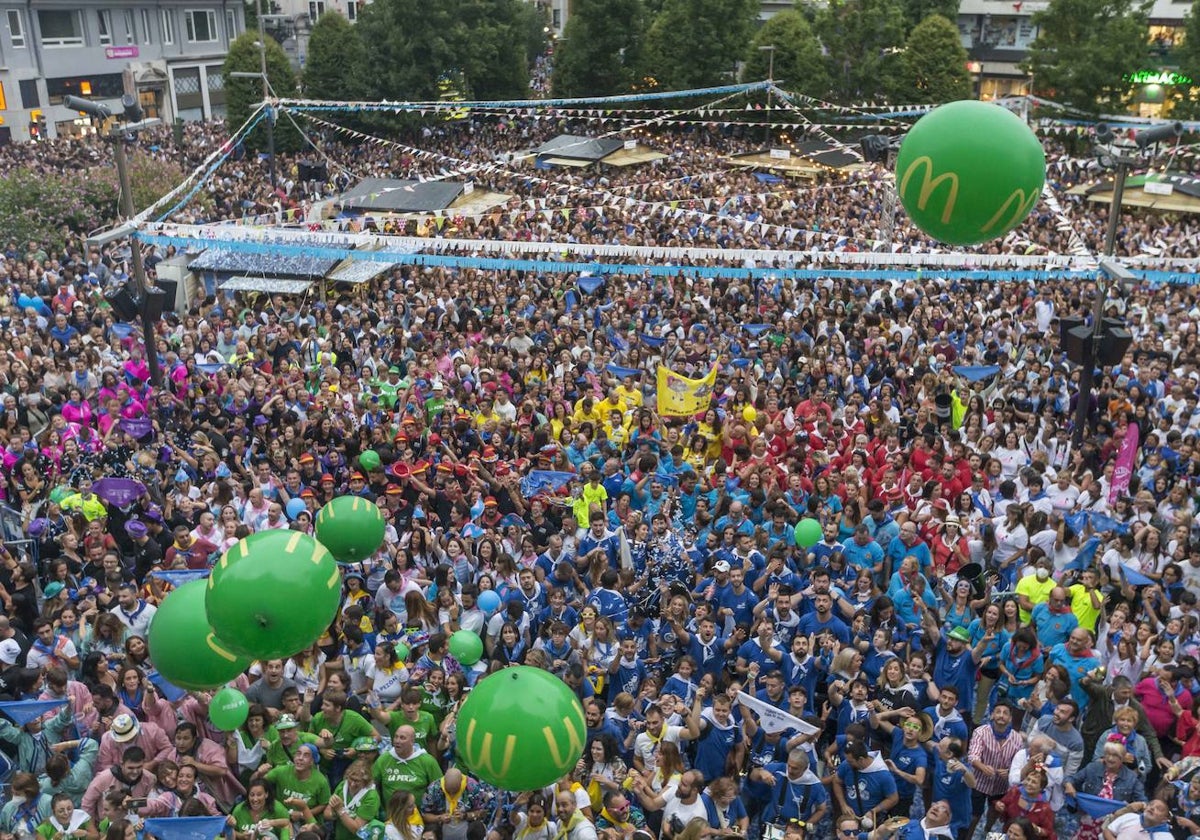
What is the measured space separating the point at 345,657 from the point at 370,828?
156 centimetres

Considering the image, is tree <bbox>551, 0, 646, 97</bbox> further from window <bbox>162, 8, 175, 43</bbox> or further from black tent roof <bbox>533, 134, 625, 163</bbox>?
window <bbox>162, 8, 175, 43</bbox>

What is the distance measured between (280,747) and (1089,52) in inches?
1460

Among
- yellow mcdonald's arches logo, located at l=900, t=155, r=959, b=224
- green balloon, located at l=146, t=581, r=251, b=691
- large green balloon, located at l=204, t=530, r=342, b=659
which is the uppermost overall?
yellow mcdonald's arches logo, located at l=900, t=155, r=959, b=224

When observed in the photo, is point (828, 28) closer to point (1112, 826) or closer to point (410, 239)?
point (410, 239)

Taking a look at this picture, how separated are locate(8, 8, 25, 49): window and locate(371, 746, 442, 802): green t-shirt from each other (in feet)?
143

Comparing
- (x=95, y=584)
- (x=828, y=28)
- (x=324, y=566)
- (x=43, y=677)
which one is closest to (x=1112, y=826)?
(x=324, y=566)

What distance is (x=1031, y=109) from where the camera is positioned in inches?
1441

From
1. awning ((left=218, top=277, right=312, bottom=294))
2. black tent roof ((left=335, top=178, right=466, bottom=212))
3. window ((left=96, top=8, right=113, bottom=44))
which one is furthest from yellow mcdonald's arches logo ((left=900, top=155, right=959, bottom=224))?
window ((left=96, top=8, right=113, bottom=44))

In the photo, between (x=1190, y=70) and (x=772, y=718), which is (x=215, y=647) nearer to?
(x=772, y=718)

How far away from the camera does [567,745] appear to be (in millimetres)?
5477

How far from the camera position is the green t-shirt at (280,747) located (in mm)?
6629

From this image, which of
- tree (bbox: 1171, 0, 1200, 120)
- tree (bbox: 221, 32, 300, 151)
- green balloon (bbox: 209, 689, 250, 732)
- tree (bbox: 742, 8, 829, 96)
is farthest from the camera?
tree (bbox: 742, 8, 829, 96)

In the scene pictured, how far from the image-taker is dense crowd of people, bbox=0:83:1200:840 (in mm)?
6516

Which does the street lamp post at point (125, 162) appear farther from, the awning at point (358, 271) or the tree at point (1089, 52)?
the tree at point (1089, 52)
